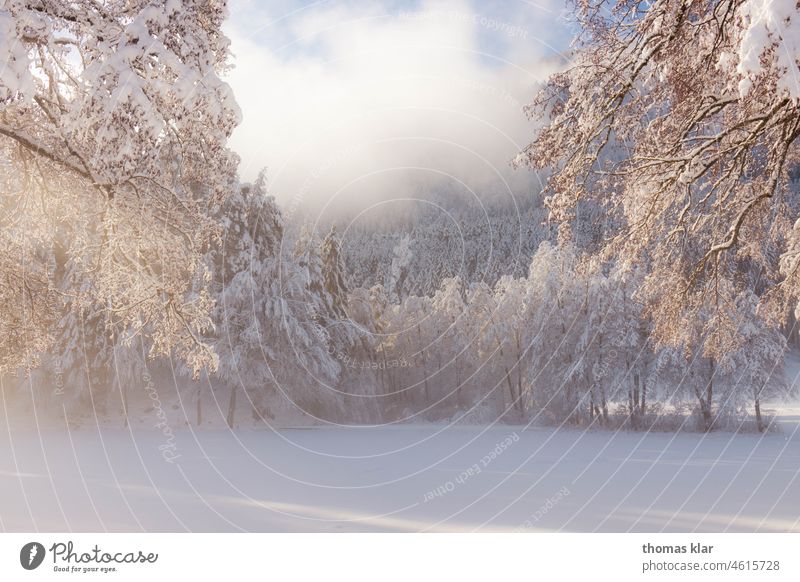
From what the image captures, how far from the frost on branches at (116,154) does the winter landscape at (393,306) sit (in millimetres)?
33

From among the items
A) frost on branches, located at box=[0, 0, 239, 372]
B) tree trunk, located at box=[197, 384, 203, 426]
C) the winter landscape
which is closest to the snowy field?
the winter landscape

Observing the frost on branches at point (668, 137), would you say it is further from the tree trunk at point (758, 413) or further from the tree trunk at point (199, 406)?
the tree trunk at point (199, 406)

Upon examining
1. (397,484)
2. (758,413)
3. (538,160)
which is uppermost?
(758,413)

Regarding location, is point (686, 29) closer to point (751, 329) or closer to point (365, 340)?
point (751, 329)

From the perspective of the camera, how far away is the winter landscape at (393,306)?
18.0ft

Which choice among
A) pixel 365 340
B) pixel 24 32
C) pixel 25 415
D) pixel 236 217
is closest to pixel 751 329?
pixel 365 340

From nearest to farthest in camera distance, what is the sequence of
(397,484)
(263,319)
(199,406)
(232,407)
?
(397,484)
(232,407)
(199,406)
(263,319)

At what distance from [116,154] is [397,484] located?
10.5m

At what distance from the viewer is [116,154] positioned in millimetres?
5250

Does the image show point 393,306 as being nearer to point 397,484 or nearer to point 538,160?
point 397,484

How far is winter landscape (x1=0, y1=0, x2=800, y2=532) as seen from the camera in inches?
216

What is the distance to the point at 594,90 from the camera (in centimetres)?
556

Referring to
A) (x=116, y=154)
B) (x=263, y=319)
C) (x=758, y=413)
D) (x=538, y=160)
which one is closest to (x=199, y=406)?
(x=263, y=319)

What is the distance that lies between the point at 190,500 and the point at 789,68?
11.8 metres
